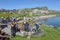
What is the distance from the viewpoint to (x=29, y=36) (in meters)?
13.3

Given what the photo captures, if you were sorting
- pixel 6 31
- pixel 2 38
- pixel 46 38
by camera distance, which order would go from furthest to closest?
pixel 46 38 → pixel 6 31 → pixel 2 38

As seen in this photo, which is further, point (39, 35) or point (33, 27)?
point (33, 27)

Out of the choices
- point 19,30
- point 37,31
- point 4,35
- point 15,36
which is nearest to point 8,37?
point 4,35

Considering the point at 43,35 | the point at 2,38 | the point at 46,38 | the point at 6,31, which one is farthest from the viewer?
the point at 43,35

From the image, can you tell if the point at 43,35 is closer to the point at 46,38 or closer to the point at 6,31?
the point at 46,38

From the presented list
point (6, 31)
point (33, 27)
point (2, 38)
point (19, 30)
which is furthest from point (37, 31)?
point (2, 38)

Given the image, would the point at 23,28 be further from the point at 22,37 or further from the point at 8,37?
the point at 8,37

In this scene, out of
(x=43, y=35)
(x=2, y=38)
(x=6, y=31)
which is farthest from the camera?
(x=43, y=35)

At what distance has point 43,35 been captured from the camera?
1455 cm

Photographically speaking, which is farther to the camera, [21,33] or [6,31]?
[21,33]

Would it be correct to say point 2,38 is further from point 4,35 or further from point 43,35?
point 43,35

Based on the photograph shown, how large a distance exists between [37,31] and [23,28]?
124 centimetres

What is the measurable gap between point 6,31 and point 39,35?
110 inches

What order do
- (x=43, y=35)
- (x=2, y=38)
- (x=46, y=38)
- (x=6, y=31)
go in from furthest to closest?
(x=43, y=35)
(x=46, y=38)
(x=6, y=31)
(x=2, y=38)
